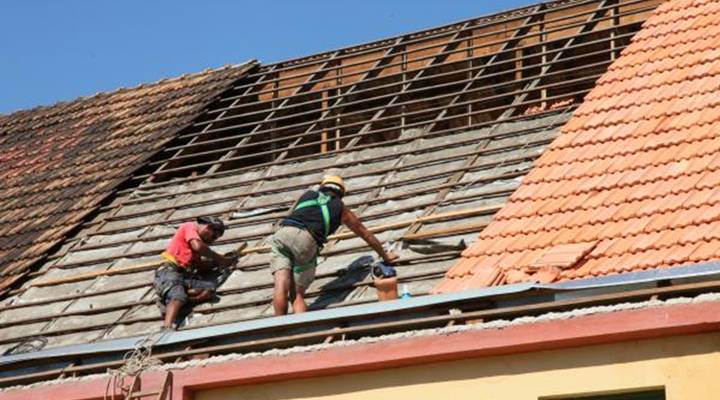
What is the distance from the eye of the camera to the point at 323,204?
1279 cm

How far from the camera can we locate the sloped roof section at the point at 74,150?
15781 mm

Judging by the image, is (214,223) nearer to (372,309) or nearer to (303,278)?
(303,278)

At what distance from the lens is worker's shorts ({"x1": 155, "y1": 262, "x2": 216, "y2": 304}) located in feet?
42.2

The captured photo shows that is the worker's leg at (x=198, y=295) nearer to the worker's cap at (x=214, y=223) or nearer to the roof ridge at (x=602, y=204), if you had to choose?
the worker's cap at (x=214, y=223)

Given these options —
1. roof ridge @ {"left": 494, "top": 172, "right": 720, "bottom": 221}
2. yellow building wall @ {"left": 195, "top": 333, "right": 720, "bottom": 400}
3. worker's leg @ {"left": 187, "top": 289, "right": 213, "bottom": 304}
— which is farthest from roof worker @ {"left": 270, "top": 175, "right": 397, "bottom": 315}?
yellow building wall @ {"left": 195, "top": 333, "right": 720, "bottom": 400}

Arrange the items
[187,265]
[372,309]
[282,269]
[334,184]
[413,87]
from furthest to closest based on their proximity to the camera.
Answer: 1. [413,87]
2. [187,265]
3. [334,184]
4. [282,269]
5. [372,309]

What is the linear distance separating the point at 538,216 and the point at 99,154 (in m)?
6.82

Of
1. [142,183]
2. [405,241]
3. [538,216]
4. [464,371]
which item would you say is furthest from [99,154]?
[464,371]

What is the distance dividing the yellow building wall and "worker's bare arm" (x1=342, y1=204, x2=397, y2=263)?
5.59ft

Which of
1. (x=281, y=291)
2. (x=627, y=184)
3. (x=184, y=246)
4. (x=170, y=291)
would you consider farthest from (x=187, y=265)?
(x=627, y=184)

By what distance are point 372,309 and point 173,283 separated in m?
2.49

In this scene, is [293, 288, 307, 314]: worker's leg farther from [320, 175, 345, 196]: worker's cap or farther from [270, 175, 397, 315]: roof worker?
[320, 175, 345, 196]: worker's cap

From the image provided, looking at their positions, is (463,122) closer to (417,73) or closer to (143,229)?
(417,73)

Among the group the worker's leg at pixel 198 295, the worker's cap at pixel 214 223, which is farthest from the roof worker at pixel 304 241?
the worker's cap at pixel 214 223
